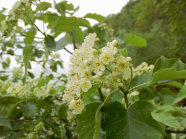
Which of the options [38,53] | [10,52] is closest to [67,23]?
[38,53]

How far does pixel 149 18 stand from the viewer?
818 centimetres

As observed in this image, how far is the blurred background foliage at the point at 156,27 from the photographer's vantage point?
11.0 feet

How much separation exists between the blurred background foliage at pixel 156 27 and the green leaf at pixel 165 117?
1.26 feet

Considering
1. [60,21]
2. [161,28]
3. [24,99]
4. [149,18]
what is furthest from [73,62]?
[149,18]

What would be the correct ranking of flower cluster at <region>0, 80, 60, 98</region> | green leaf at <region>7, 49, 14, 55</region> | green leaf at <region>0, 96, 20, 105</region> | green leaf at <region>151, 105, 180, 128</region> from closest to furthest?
green leaf at <region>151, 105, 180, 128</region>, green leaf at <region>0, 96, 20, 105</region>, flower cluster at <region>0, 80, 60, 98</region>, green leaf at <region>7, 49, 14, 55</region>

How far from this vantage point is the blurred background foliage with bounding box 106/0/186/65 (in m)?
3.35

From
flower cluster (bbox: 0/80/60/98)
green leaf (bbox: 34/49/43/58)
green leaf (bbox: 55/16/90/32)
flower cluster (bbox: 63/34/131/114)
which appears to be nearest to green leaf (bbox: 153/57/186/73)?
flower cluster (bbox: 63/34/131/114)

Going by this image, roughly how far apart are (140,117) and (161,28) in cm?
664

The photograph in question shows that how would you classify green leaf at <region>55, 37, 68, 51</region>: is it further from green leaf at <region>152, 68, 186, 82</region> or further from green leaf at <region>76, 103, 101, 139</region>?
green leaf at <region>152, 68, 186, 82</region>

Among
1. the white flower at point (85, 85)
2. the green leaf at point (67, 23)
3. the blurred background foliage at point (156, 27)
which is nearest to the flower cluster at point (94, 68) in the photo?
the white flower at point (85, 85)

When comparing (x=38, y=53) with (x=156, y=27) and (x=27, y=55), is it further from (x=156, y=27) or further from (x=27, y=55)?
(x=156, y=27)

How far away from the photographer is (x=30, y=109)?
3.63 ft

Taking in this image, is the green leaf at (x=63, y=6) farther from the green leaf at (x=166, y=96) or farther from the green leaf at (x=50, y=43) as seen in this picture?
the green leaf at (x=166, y=96)

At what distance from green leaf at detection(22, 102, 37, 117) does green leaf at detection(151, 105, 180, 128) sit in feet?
2.52
